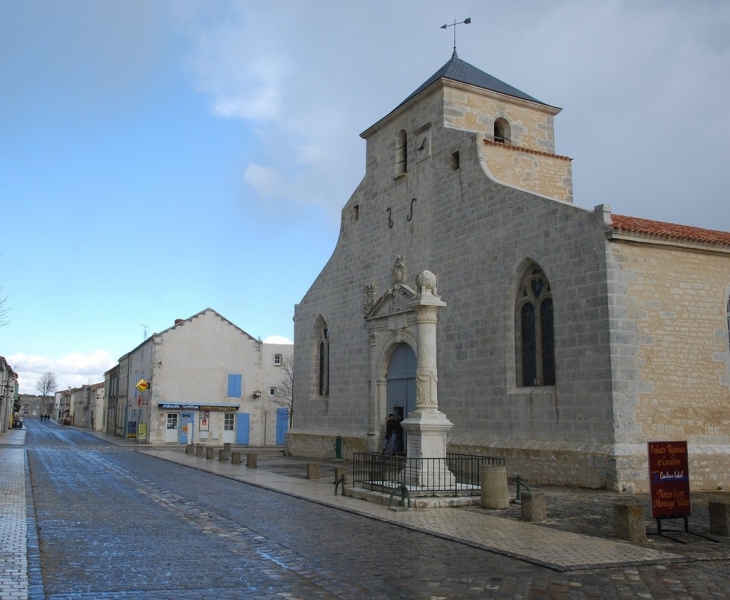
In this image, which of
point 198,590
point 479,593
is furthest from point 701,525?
point 198,590

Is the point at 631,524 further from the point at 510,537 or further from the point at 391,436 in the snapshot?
the point at 391,436

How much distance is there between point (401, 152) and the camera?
2309 cm

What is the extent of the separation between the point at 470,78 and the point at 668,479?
608 inches

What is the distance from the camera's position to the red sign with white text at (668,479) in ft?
30.7

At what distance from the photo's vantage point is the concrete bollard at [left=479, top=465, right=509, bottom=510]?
38.7ft

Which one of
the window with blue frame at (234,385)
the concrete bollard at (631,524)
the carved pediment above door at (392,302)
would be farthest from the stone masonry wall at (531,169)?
the window with blue frame at (234,385)

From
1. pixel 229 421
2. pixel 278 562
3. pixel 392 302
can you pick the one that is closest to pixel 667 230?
pixel 392 302

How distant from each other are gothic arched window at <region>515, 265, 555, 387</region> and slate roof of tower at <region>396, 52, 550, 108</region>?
290 inches

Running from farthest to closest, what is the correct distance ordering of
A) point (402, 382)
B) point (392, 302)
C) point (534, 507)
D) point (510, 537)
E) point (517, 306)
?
1. point (392, 302)
2. point (402, 382)
3. point (517, 306)
4. point (534, 507)
5. point (510, 537)

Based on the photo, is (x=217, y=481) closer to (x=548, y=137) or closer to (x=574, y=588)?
(x=574, y=588)

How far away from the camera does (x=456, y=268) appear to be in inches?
762

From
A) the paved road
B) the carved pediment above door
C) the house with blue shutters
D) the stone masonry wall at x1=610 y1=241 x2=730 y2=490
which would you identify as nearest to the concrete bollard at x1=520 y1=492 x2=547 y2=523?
the paved road

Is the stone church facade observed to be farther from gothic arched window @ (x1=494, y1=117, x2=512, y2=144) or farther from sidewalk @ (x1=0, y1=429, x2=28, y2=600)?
sidewalk @ (x1=0, y1=429, x2=28, y2=600)

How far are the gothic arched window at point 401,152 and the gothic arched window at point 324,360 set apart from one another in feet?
21.6
